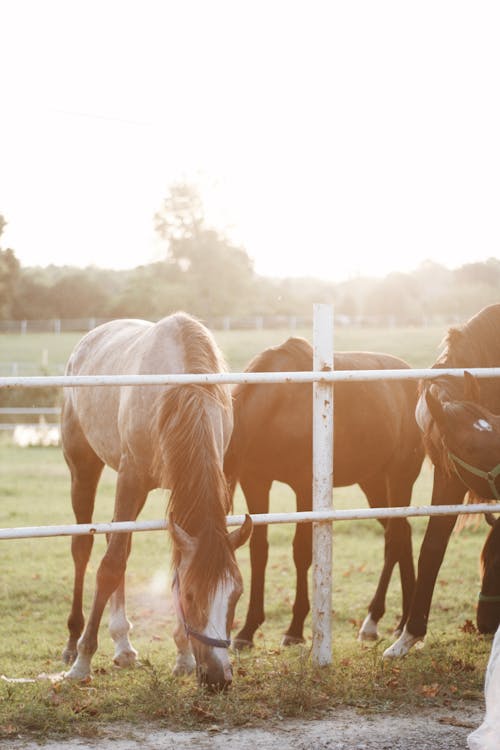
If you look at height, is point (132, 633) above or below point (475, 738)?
below

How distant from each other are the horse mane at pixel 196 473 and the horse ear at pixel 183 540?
0.03 m

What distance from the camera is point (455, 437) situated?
12.9 feet

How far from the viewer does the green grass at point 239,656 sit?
11.6ft

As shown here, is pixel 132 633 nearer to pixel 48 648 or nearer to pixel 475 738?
pixel 48 648

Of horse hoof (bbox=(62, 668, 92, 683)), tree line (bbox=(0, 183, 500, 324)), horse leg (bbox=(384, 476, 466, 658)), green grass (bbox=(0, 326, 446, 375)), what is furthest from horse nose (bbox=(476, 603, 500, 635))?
green grass (bbox=(0, 326, 446, 375))

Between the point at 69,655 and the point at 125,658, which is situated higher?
the point at 125,658

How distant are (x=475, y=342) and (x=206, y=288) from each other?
125ft

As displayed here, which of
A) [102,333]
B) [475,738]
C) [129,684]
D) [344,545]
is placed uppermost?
[102,333]

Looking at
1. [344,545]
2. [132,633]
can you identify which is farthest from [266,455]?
[344,545]

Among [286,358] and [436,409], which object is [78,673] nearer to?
[436,409]

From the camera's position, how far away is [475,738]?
2.74 metres

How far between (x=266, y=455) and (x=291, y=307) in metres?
32.0

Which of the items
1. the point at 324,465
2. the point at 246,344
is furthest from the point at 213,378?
the point at 246,344

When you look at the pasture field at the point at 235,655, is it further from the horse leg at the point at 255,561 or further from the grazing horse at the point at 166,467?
the grazing horse at the point at 166,467
